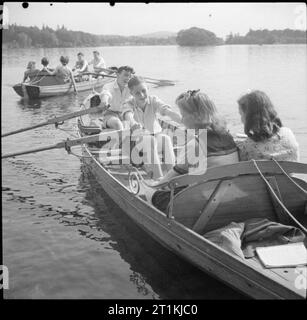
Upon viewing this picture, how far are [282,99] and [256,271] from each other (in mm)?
16248

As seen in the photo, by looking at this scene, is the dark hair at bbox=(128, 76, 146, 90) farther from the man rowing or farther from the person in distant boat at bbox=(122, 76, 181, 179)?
the man rowing

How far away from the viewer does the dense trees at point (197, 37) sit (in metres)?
84.9

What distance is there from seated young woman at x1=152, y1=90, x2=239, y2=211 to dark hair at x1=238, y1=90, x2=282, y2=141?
0.27m

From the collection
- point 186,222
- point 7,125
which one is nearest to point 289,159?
point 186,222

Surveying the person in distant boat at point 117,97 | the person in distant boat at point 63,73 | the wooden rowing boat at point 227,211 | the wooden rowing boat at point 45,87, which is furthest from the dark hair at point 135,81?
the person in distant boat at point 63,73

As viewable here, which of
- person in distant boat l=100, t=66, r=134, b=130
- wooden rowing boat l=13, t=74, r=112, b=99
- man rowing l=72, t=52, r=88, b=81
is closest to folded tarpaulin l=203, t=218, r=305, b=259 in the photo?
person in distant boat l=100, t=66, r=134, b=130

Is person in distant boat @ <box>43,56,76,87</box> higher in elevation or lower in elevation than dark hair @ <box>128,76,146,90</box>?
higher

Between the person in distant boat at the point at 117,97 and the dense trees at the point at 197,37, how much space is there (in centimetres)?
7962

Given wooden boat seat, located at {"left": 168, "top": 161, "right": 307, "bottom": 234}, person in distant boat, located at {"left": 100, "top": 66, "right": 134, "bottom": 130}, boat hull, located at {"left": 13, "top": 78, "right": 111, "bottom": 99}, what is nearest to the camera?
wooden boat seat, located at {"left": 168, "top": 161, "right": 307, "bottom": 234}

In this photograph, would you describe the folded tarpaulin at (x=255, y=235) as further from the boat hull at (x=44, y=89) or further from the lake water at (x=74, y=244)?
the boat hull at (x=44, y=89)

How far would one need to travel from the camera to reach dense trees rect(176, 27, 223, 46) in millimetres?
84938

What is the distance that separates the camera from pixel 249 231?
4781 mm
